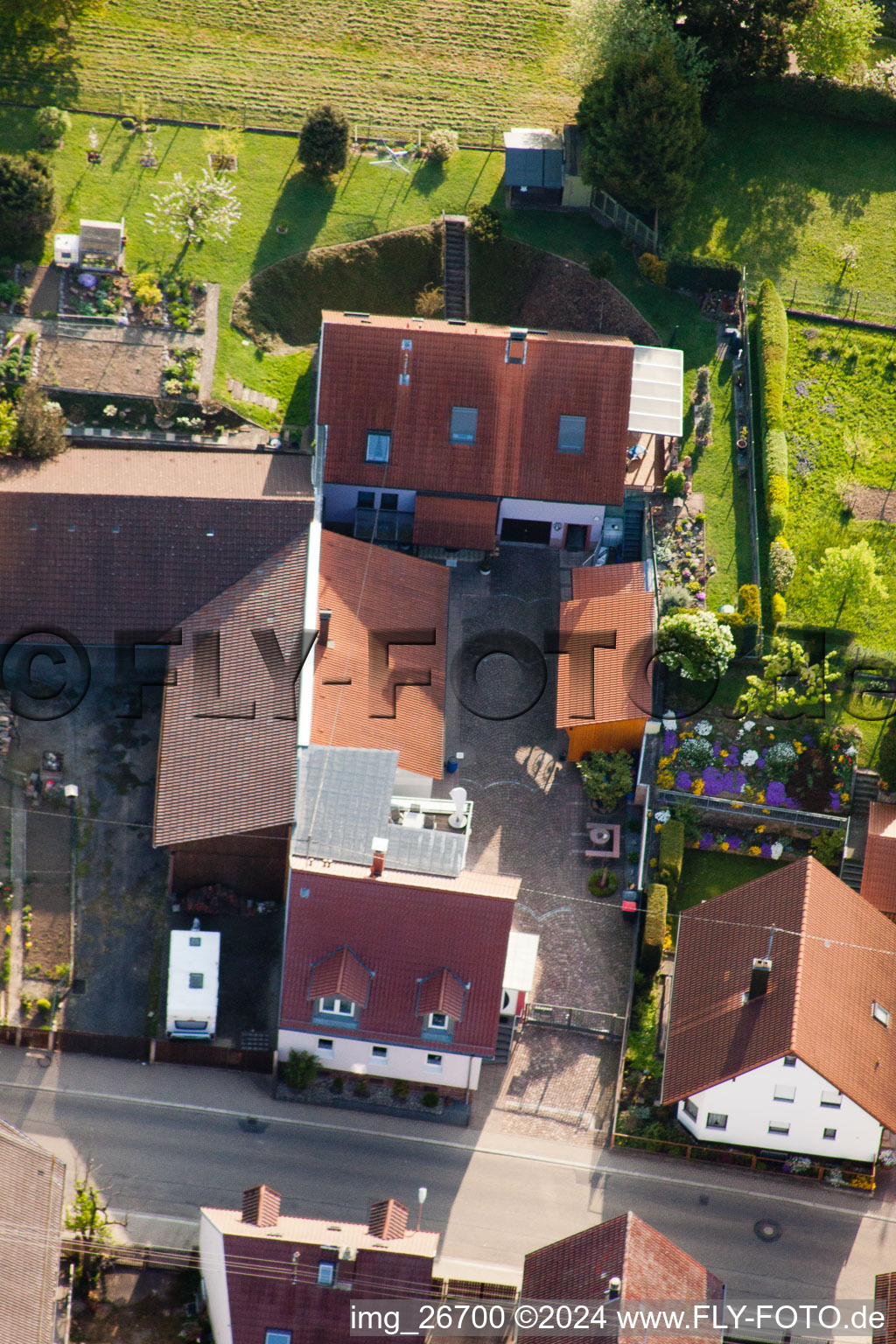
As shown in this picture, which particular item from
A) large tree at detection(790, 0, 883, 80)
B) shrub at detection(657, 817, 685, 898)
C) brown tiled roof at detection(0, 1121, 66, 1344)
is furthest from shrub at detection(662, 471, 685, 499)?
brown tiled roof at detection(0, 1121, 66, 1344)

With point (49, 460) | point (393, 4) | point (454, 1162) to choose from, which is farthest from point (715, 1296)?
point (393, 4)

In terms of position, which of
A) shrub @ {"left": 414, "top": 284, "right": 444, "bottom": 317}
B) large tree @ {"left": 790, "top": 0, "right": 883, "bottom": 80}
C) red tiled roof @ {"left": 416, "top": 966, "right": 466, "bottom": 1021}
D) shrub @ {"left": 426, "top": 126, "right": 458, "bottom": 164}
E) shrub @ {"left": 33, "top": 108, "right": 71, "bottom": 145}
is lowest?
red tiled roof @ {"left": 416, "top": 966, "right": 466, "bottom": 1021}

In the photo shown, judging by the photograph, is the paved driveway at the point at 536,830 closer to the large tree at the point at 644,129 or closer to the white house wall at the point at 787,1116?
the white house wall at the point at 787,1116

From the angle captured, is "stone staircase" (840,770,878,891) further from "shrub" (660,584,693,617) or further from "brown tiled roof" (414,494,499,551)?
"brown tiled roof" (414,494,499,551)

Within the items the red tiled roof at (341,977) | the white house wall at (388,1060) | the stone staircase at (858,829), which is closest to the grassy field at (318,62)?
the stone staircase at (858,829)

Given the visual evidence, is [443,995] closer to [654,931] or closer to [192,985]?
[654,931]

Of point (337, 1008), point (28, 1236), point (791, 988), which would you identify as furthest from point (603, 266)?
point (28, 1236)
